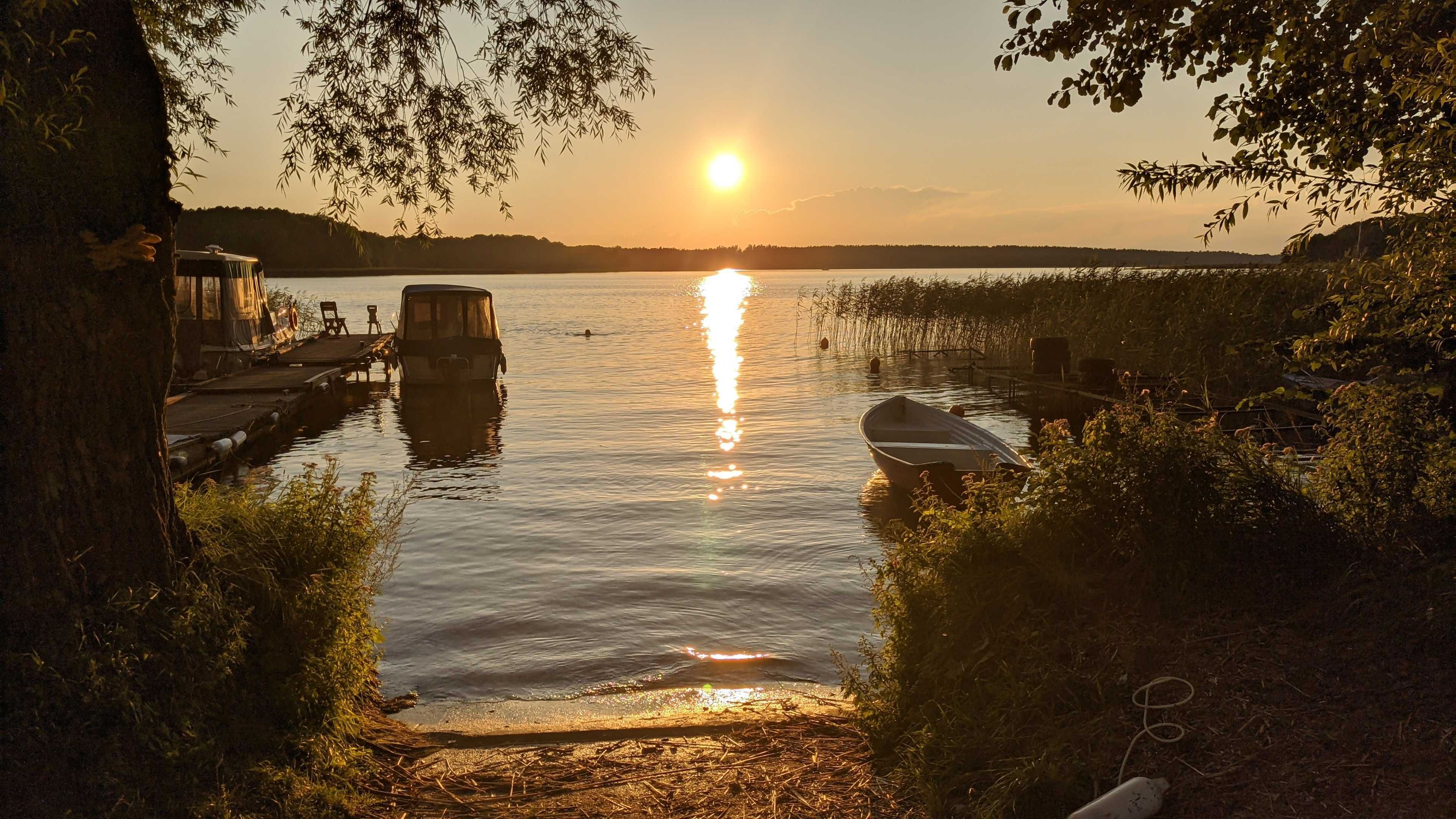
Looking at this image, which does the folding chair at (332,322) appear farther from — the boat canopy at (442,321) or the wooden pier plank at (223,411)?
the wooden pier plank at (223,411)

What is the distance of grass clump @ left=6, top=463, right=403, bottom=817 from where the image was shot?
4.03m

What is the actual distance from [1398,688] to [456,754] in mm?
5223

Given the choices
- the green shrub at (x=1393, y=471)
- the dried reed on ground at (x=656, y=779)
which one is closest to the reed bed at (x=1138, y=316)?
the green shrub at (x=1393, y=471)

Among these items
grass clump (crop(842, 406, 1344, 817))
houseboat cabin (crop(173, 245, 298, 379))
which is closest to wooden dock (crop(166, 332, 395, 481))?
houseboat cabin (crop(173, 245, 298, 379))

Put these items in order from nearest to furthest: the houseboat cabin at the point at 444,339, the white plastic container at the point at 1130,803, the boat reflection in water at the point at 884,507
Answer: the white plastic container at the point at 1130,803 → the boat reflection in water at the point at 884,507 → the houseboat cabin at the point at 444,339

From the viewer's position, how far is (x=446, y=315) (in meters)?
29.4

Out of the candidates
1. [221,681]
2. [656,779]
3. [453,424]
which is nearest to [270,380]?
[453,424]

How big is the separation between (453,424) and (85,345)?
2176cm

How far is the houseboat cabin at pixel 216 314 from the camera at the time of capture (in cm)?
2405

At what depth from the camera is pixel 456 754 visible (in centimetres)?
591

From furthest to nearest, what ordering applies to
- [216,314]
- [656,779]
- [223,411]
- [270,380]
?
[216,314] < [270,380] < [223,411] < [656,779]

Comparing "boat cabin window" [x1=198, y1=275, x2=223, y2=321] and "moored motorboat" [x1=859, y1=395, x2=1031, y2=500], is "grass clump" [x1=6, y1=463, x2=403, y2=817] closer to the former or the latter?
"moored motorboat" [x1=859, y1=395, x2=1031, y2=500]

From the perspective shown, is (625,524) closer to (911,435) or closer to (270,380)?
(911,435)

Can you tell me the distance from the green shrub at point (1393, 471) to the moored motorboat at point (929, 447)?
6.05 m
